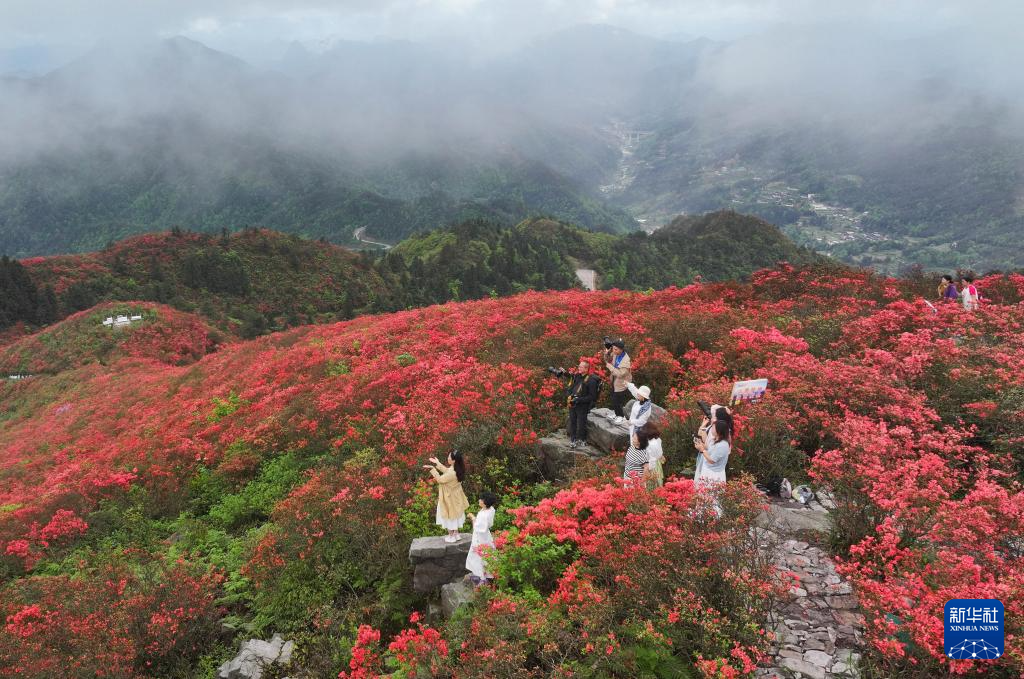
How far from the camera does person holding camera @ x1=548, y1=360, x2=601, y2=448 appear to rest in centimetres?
1009

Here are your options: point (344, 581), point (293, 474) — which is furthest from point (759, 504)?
point (293, 474)

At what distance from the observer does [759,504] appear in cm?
658

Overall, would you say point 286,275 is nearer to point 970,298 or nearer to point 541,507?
point 541,507

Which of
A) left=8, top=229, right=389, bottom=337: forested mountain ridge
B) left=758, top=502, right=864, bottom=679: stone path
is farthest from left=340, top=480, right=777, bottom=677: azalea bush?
left=8, top=229, right=389, bottom=337: forested mountain ridge

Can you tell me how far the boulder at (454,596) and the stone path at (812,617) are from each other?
148 inches

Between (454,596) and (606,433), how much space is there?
4.17 m

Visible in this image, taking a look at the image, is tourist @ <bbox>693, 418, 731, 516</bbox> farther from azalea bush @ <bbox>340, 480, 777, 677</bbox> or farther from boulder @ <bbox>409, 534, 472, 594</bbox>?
boulder @ <bbox>409, 534, 472, 594</bbox>

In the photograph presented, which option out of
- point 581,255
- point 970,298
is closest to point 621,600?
point 970,298

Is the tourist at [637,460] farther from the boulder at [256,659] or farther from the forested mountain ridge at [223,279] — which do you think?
the forested mountain ridge at [223,279]

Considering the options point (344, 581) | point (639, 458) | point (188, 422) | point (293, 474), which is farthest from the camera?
point (188, 422)

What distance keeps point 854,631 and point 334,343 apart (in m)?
21.2

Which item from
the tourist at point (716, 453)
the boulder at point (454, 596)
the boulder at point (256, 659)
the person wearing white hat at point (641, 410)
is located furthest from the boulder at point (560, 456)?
the boulder at point (256, 659)

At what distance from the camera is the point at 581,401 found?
10211 mm

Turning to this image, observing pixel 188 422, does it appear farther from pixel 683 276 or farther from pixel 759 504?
pixel 683 276
